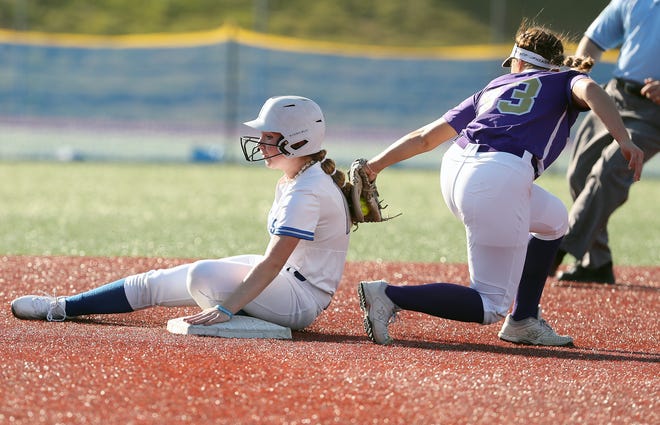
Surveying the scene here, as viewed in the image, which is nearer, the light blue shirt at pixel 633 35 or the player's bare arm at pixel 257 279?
the player's bare arm at pixel 257 279

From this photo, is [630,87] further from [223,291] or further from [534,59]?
[223,291]

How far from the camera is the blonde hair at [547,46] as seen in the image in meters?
5.25

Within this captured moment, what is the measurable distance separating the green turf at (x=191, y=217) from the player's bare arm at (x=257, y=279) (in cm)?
376

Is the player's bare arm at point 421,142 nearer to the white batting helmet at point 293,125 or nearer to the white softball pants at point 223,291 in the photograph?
the white batting helmet at point 293,125

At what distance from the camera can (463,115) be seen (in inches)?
213

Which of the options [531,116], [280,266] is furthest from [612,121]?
[280,266]

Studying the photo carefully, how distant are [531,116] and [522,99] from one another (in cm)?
10

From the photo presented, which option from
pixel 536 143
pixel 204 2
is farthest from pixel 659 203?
pixel 204 2

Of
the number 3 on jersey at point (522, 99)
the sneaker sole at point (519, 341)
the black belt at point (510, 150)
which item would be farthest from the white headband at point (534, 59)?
the sneaker sole at point (519, 341)

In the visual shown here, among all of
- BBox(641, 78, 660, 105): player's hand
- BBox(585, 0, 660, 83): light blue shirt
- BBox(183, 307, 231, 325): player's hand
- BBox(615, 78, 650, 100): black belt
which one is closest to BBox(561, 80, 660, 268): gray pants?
BBox(615, 78, 650, 100): black belt

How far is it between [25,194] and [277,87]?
9.91 metres

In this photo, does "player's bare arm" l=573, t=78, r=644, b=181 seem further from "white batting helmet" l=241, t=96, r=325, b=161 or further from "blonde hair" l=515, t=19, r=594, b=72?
"white batting helmet" l=241, t=96, r=325, b=161

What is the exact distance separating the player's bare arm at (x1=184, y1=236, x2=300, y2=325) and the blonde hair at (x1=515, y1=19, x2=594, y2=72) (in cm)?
149

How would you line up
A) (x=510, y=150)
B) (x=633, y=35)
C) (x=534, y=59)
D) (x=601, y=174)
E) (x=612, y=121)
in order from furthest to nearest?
(x=633, y=35) → (x=601, y=174) → (x=534, y=59) → (x=510, y=150) → (x=612, y=121)
